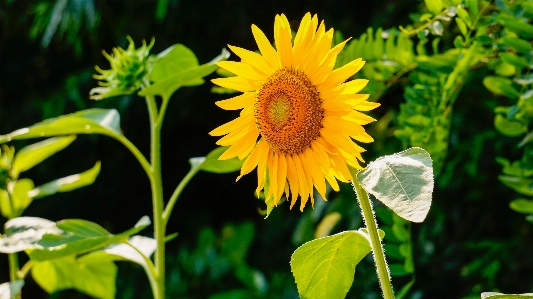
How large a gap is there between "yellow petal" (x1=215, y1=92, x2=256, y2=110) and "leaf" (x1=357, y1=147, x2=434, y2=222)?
0.36 ft

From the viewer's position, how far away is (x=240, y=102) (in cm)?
47

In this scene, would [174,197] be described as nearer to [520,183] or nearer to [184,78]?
[184,78]

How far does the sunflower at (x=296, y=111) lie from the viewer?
0.43 meters

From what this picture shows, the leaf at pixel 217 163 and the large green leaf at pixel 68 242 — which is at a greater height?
the large green leaf at pixel 68 242

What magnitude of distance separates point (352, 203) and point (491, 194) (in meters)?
0.27

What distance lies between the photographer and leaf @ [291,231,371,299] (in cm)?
45

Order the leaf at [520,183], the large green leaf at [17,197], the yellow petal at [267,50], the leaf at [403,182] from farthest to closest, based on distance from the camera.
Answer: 1. the large green leaf at [17,197]
2. the leaf at [520,183]
3. the yellow petal at [267,50]
4. the leaf at [403,182]

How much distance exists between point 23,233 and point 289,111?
11.0 inches

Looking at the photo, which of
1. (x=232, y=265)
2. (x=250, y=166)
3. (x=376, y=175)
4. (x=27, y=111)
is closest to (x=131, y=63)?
(x=250, y=166)

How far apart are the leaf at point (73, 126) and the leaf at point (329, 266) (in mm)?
284

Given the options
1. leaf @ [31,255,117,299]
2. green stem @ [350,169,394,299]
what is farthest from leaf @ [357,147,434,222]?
leaf @ [31,255,117,299]

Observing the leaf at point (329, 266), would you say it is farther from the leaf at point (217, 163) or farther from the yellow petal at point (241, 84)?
the leaf at point (217, 163)

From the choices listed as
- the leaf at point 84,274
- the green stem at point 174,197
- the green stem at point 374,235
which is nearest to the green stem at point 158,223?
the green stem at point 174,197

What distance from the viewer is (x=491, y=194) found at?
1.20 metres
